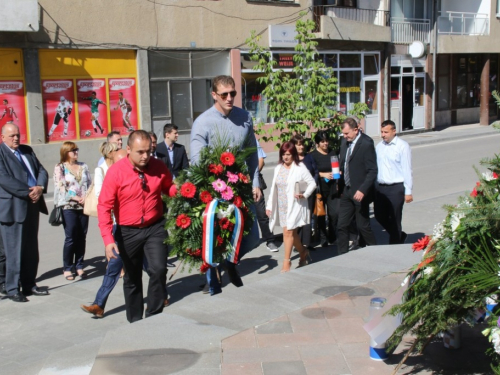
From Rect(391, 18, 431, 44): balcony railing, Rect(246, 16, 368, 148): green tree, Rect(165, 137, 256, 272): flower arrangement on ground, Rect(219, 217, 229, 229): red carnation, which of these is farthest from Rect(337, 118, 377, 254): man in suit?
Rect(391, 18, 431, 44): balcony railing

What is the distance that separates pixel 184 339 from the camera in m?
5.14

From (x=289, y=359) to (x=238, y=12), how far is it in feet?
61.9

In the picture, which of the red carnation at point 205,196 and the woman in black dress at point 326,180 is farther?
the woman in black dress at point 326,180

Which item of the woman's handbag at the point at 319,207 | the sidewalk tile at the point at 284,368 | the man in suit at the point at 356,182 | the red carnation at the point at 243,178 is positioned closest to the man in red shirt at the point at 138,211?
the red carnation at the point at 243,178

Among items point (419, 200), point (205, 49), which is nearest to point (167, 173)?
point (419, 200)

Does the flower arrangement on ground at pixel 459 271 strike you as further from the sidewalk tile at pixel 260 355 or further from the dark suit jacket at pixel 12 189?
the dark suit jacket at pixel 12 189

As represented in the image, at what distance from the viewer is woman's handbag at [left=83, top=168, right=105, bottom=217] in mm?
8102

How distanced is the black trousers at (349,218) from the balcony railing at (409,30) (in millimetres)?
22119

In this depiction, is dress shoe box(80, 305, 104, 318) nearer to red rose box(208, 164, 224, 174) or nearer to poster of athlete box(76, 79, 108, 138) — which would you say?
red rose box(208, 164, 224, 174)

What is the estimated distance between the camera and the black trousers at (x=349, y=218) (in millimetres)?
8680

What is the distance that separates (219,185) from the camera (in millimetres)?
6148

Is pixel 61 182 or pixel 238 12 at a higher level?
pixel 238 12

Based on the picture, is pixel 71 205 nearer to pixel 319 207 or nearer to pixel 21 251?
pixel 21 251

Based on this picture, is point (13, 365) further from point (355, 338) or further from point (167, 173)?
point (355, 338)
